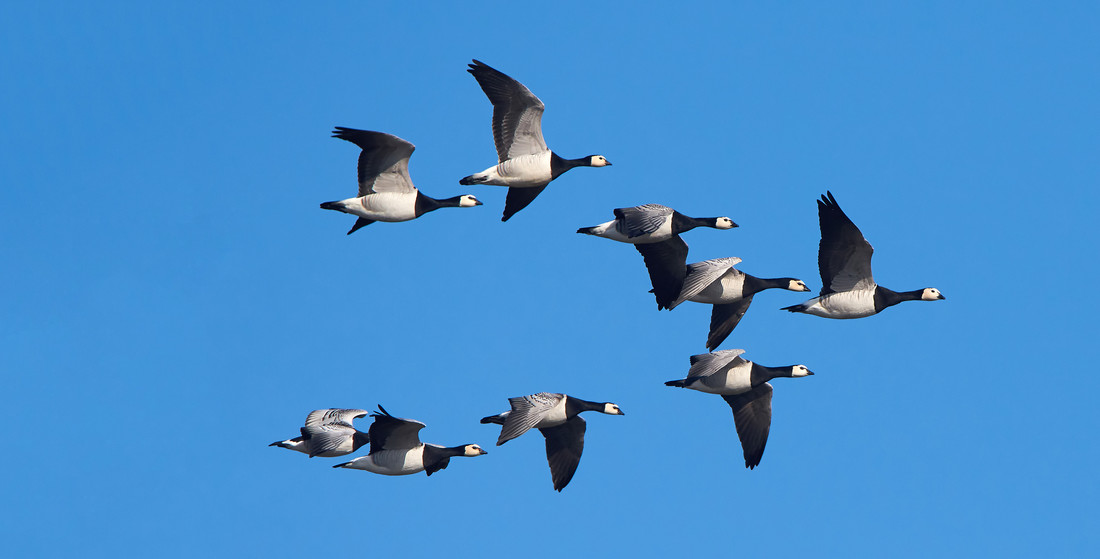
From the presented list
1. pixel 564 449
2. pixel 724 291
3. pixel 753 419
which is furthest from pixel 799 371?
pixel 564 449

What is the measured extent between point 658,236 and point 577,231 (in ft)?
5.89

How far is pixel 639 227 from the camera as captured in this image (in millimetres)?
35531

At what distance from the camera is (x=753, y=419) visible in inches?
1473

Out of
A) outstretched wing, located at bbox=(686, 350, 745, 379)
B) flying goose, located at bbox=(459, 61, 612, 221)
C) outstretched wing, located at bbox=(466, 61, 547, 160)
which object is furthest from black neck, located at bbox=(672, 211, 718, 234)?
outstretched wing, located at bbox=(466, 61, 547, 160)

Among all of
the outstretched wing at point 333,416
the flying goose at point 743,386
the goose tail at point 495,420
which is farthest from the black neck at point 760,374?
the outstretched wing at point 333,416

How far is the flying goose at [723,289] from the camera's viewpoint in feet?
119

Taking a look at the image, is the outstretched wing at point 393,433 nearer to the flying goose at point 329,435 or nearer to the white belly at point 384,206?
the flying goose at point 329,435

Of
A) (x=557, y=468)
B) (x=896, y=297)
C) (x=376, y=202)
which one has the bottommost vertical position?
(x=557, y=468)

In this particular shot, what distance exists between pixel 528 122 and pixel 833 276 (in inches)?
289

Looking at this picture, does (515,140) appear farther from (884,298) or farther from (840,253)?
(884,298)

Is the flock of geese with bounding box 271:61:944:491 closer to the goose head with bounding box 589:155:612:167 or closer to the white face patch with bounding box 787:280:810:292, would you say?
the goose head with bounding box 589:155:612:167

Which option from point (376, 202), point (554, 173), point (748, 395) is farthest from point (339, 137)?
point (748, 395)

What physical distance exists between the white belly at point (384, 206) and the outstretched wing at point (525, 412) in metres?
4.60

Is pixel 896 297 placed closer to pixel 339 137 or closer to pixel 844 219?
pixel 844 219
